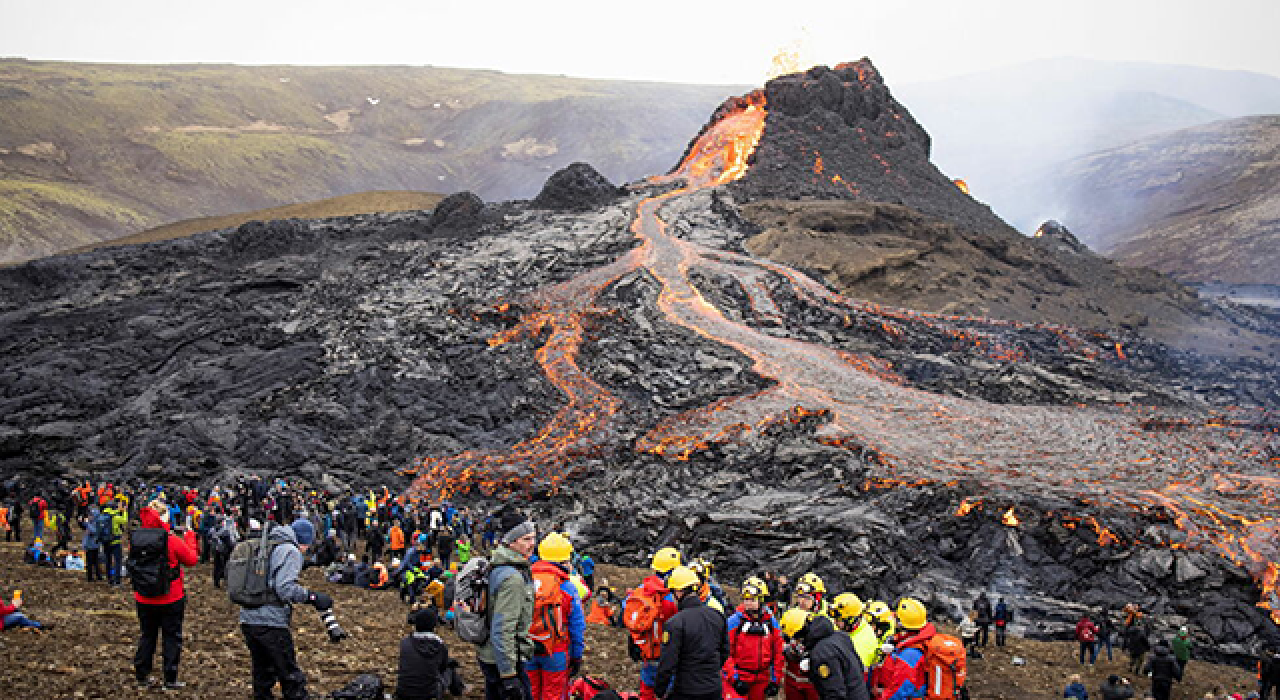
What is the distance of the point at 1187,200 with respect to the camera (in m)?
139

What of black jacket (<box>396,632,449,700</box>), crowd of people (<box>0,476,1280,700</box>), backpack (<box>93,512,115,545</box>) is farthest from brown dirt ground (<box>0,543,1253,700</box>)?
black jacket (<box>396,632,449,700</box>)

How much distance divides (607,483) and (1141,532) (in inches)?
611

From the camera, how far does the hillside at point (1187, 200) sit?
360ft

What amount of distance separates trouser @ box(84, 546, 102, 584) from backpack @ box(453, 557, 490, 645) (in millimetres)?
10831

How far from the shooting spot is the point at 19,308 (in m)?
45.3

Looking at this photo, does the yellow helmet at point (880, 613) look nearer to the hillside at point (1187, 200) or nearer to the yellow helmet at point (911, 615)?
the yellow helmet at point (911, 615)

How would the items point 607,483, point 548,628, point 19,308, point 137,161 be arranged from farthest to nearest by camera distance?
point 137,161, point 19,308, point 607,483, point 548,628

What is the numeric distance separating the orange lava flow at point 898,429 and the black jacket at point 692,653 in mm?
18821

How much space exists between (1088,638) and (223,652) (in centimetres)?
1570

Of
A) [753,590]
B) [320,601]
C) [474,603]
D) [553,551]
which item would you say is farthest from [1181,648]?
[320,601]

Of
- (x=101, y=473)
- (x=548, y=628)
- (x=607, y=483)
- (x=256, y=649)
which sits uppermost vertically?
(x=548, y=628)

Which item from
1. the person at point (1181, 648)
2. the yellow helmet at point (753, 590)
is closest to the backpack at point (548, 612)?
the yellow helmet at point (753, 590)

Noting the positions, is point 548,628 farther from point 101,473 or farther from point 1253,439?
point 1253,439

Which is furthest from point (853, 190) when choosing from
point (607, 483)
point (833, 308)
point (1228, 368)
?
point (607, 483)
